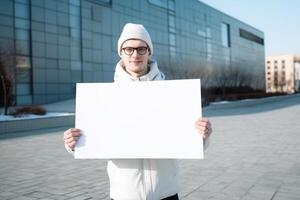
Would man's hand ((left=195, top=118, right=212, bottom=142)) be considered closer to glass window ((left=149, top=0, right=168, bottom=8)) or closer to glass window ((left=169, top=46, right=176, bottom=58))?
glass window ((left=149, top=0, right=168, bottom=8))

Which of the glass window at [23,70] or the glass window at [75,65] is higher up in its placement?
the glass window at [75,65]

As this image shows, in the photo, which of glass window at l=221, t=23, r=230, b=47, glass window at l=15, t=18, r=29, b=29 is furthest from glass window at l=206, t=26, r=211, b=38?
glass window at l=15, t=18, r=29, b=29

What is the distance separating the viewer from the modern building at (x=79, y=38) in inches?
1105

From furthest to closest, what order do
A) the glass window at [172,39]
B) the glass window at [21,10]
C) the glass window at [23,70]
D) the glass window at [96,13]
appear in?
the glass window at [172,39]
the glass window at [96,13]
the glass window at [21,10]
the glass window at [23,70]

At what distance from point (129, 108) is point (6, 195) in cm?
400

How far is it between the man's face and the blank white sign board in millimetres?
118

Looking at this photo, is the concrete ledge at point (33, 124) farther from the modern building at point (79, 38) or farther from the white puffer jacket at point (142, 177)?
the white puffer jacket at point (142, 177)

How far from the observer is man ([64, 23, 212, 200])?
7.60 ft

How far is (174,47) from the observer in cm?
4675

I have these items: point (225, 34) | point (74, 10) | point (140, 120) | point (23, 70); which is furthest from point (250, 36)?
point (140, 120)

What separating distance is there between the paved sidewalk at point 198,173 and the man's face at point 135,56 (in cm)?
325

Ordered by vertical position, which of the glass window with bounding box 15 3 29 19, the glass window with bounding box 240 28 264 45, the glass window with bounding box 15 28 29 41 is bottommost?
the glass window with bounding box 15 28 29 41

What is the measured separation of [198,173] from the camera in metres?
6.69

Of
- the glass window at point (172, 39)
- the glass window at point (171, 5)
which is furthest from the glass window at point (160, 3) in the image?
the glass window at point (172, 39)
